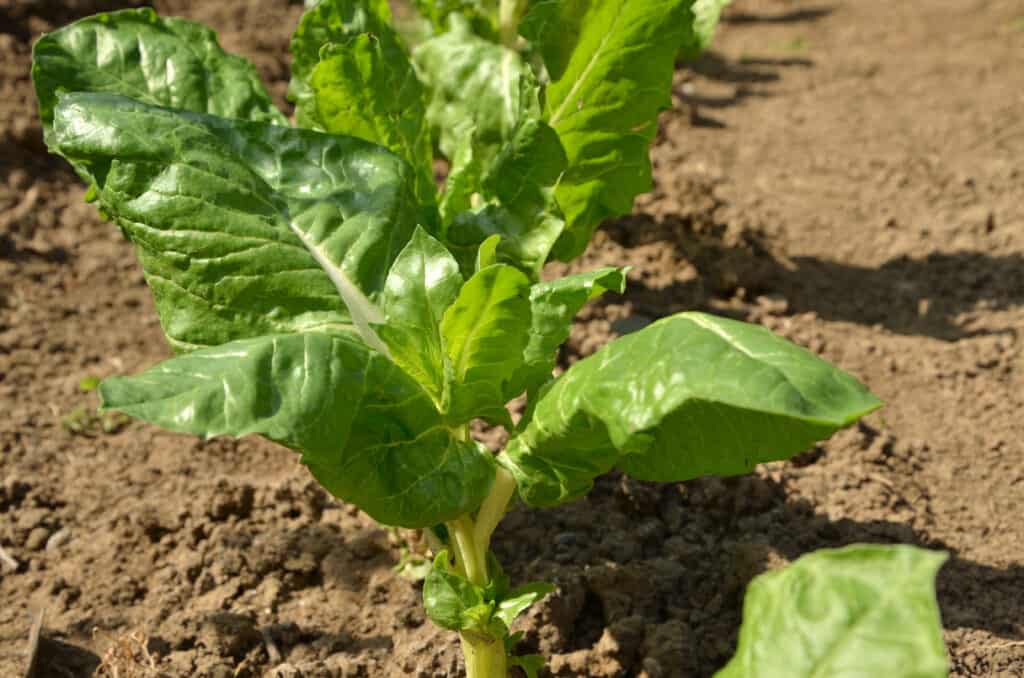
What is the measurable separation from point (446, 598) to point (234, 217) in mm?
868

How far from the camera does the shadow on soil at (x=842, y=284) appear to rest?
12.6 feet

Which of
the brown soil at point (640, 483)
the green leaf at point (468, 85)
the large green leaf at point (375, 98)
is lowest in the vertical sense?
the brown soil at point (640, 483)

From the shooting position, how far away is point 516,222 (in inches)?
97.0

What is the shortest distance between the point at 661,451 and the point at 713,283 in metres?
2.22

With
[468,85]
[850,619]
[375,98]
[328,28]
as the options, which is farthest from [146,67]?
[850,619]

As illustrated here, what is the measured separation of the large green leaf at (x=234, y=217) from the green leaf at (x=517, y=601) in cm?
57

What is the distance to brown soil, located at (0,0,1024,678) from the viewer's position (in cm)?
255

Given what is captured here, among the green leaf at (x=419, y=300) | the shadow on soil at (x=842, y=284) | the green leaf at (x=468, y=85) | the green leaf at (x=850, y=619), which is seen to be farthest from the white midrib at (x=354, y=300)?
the shadow on soil at (x=842, y=284)

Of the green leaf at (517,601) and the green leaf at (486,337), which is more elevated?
the green leaf at (486,337)

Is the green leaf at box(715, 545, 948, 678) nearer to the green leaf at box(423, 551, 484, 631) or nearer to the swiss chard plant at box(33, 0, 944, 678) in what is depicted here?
the swiss chard plant at box(33, 0, 944, 678)

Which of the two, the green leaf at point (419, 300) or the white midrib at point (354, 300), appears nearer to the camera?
the green leaf at point (419, 300)

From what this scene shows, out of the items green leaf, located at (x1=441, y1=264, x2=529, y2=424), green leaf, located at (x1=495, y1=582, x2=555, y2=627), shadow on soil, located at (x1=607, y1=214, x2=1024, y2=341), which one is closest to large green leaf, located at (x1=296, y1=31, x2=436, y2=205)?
green leaf, located at (x1=441, y1=264, x2=529, y2=424)

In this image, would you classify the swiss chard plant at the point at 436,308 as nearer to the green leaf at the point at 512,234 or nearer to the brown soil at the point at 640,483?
the green leaf at the point at 512,234

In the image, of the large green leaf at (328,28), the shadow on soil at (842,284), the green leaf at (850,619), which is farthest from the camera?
the shadow on soil at (842,284)
